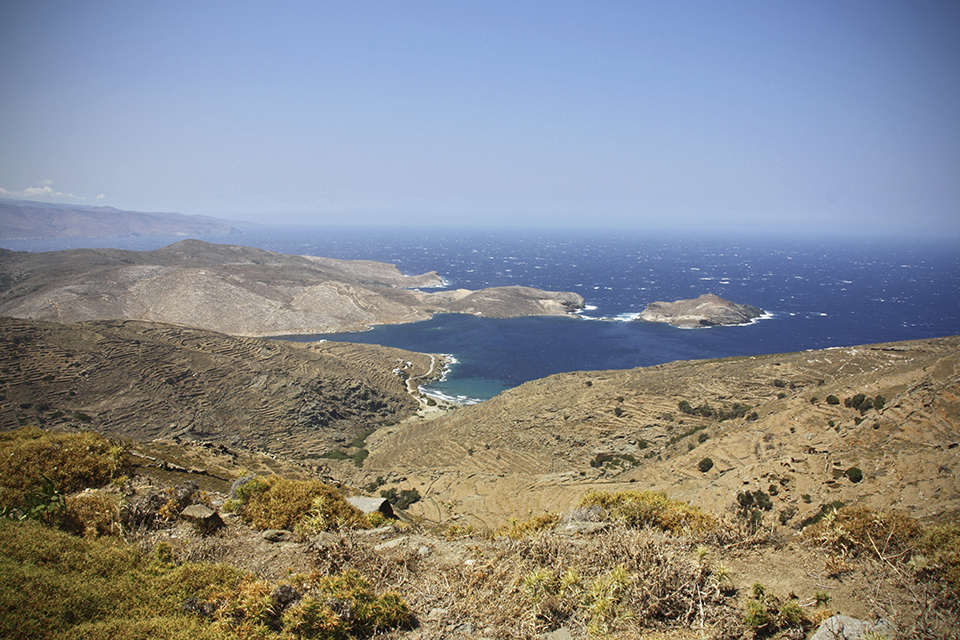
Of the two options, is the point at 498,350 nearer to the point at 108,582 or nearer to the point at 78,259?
the point at 108,582

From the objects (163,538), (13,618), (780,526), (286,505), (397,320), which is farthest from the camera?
(397,320)

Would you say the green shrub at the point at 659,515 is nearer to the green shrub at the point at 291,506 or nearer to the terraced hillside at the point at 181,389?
the green shrub at the point at 291,506

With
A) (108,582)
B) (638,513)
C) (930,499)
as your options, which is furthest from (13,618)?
(930,499)

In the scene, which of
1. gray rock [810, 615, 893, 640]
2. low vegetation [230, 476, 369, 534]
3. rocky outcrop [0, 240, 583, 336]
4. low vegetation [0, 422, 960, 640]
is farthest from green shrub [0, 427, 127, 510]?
rocky outcrop [0, 240, 583, 336]

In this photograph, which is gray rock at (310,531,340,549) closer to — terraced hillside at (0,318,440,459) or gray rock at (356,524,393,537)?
gray rock at (356,524,393,537)

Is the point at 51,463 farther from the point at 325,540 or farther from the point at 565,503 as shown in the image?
the point at 565,503

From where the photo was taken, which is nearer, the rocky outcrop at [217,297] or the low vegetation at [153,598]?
the low vegetation at [153,598]

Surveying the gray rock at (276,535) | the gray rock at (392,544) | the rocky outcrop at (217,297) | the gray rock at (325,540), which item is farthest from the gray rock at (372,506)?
the rocky outcrop at (217,297)
